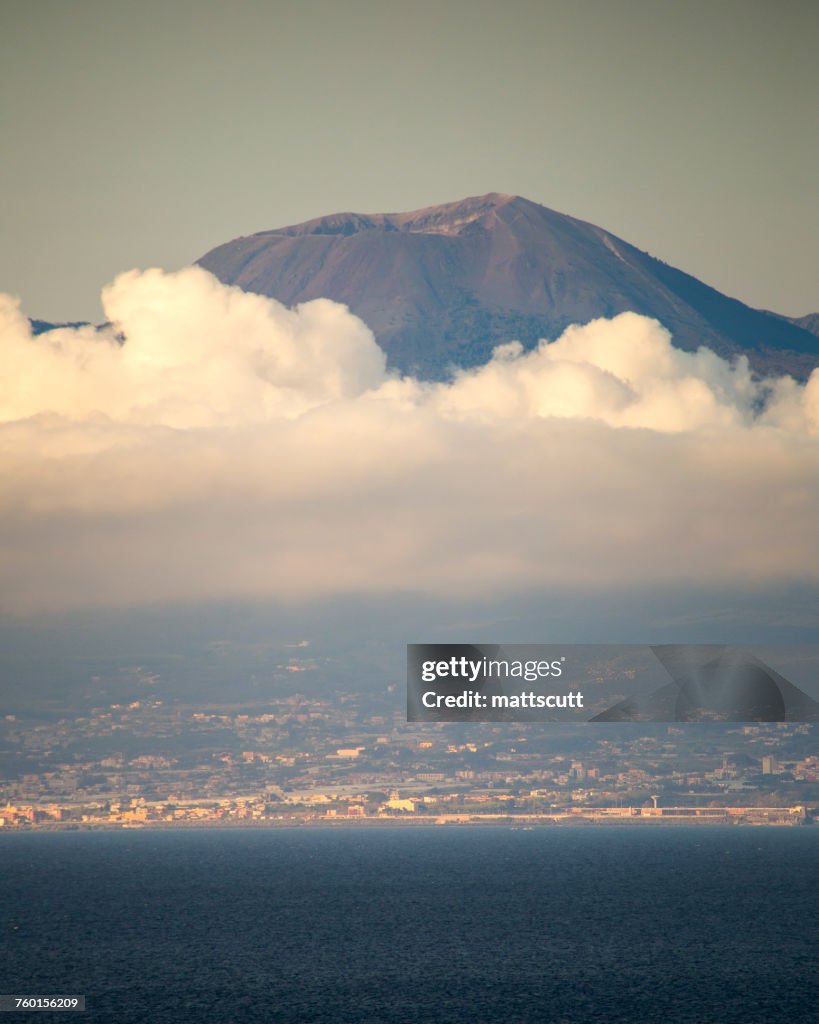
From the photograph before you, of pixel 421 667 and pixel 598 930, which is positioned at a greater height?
pixel 421 667

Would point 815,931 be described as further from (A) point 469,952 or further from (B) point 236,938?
(B) point 236,938

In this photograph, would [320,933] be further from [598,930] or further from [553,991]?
[553,991]

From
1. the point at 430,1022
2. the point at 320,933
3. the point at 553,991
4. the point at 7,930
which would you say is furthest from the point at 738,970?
the point at 7,930

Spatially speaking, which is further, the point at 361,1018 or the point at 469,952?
the point at 469,952

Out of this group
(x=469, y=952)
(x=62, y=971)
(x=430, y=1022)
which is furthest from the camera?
(x=469, y=952)

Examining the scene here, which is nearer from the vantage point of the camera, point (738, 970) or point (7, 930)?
point (738, 970)

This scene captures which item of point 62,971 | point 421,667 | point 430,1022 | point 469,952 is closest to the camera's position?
point 430,1022

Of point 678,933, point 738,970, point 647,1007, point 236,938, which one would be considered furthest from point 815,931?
point 236,938

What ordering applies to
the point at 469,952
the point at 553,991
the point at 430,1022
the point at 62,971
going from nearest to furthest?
the point at 430,1022
the point at 553,991
the point at 62,971
the point at 469,952

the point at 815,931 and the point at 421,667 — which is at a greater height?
the point at 421,667
